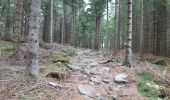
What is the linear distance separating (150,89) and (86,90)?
7.19 ft

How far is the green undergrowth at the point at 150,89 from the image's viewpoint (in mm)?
7496

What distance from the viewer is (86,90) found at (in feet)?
24.3

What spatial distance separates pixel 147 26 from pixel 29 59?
25.4 metres

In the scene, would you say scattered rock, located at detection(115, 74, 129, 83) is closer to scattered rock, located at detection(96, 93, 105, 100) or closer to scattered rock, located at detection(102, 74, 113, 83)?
scattered rock, located at detection(102, 74, 113, 83)

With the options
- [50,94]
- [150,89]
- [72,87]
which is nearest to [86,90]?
[72,87]

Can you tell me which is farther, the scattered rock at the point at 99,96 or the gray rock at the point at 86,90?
the gray rock at the point at 86,90

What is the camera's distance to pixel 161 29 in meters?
28.5

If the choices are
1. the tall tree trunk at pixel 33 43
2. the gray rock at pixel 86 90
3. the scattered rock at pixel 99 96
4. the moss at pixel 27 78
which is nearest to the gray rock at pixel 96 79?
the gray rock at pixel 86 90

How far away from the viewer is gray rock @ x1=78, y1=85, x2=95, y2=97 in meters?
7.18

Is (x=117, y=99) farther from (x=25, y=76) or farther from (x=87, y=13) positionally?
(x=87, y=13)

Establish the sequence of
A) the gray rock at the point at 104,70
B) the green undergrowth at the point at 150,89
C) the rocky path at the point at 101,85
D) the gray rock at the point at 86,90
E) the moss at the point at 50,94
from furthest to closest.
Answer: the gray rock at the point at 104,70, the green undergrowth at the point at 150,89, the gray rock at the point at 86,90, the rocky path at the point at 101,85, the moss at the point at 50,94

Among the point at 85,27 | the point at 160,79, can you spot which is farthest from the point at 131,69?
the point at 85,27

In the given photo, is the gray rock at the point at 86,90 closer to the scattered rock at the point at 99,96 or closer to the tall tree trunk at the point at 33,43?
the scattered rock at the point at 99,96

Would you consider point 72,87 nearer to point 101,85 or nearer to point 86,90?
point 86,90
